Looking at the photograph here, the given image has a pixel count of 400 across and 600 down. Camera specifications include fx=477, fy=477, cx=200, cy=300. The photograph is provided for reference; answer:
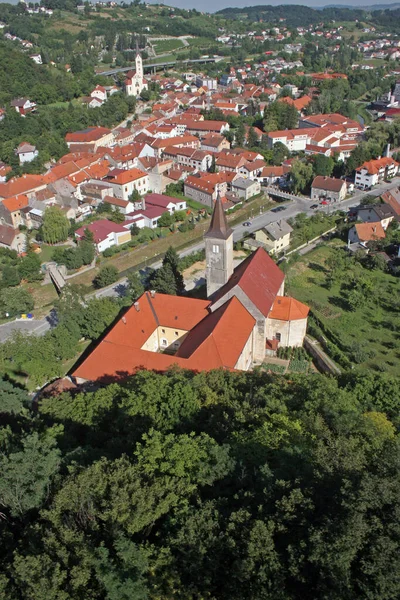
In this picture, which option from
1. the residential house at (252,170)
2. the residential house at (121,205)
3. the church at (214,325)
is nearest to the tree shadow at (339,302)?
the church at (214,325)

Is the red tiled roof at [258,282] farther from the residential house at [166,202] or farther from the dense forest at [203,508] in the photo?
the residential house at [166,202]

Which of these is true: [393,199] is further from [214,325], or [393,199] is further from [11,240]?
[11,240]

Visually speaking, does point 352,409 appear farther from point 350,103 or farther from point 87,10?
point 87,10

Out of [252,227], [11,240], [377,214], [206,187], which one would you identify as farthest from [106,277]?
[377,214]

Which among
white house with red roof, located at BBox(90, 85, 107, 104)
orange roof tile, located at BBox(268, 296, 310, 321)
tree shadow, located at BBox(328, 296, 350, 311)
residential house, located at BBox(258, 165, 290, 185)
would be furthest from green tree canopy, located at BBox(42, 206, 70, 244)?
white house with red roof, located at BBox(90, 85, 107, 104)

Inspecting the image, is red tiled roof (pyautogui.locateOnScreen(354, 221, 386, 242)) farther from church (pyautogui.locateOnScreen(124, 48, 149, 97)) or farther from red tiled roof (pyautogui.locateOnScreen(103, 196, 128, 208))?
church (pyautogui.locateOnScreen(124, 48, 149, 97))
